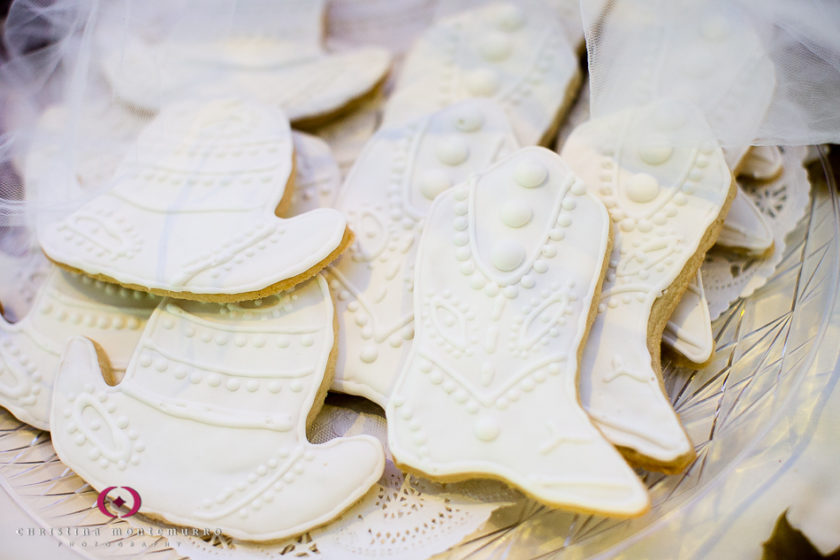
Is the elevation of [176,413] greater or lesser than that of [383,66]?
lesser

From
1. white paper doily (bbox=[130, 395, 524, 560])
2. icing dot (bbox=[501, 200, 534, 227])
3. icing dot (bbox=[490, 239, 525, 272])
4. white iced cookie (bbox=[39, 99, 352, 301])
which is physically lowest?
white paper doily (bbox=[130, 395, 524, 560])

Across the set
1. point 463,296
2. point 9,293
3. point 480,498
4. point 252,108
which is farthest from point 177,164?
point 480,498

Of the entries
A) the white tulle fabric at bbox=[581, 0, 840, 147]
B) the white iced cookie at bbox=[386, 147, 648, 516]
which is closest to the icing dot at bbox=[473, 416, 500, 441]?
the white iced cookie at bbox=[386, 147, 648, 516]

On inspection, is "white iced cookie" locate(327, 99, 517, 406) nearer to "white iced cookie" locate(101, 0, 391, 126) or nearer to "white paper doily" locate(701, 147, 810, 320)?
"white iced cookie" locate(101, 0, 391, 126)

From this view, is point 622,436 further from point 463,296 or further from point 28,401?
point 28,401

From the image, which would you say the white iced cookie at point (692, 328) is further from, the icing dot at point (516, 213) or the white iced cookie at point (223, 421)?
the white iced cookie at point (223, 421)

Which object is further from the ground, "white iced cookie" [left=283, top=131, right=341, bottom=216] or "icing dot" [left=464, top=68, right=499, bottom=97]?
"icing dot" [left=464, top=68, right=499, bottom=97]
